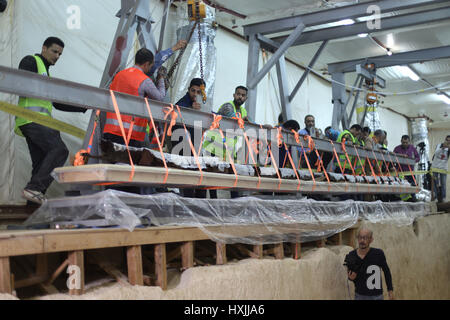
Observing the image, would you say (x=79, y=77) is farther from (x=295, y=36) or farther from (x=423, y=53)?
(x=423, y=53)

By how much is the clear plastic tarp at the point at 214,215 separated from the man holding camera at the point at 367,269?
42 centimetres

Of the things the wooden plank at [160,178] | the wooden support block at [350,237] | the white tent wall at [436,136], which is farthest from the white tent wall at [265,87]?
the white tent wall at [436,136]

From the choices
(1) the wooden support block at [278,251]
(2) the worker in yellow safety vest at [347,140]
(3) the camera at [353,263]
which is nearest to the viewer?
(1) the wooden support block at [278,251]

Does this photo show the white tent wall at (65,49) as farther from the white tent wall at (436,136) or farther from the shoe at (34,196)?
the white tent wall at (436,136)

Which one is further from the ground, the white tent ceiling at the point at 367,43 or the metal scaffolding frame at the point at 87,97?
the white tent ceiling at the point at 367,43

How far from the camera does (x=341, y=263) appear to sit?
6016 mm

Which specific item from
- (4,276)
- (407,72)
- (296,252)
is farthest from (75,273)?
(407,72)

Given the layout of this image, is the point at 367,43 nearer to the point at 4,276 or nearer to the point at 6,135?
the point at 6,135

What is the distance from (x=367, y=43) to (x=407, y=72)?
3.07 meters

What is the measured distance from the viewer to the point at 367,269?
18.3 ft

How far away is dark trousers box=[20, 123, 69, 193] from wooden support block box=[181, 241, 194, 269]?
130cm

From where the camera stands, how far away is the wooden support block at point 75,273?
10.7 feet

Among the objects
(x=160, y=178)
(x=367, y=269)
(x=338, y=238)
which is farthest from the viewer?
(x=338, y=238)
